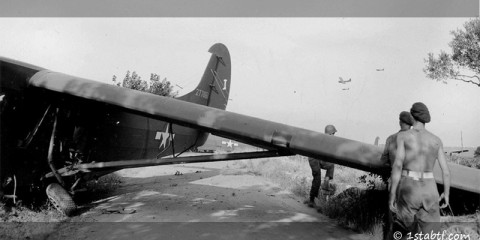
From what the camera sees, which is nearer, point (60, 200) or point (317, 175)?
point (60, 200)

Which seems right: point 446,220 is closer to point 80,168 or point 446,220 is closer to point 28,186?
point 80,168

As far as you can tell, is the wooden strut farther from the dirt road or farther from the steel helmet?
the steel helmet

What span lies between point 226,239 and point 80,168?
11.5ft

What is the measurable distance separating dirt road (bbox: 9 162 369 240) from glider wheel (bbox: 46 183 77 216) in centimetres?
22

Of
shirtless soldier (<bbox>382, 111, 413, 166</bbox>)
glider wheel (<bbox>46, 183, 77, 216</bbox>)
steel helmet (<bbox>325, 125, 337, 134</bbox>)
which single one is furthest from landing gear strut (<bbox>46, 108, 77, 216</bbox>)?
steel helmet (<bbox>325, 125, 337, 134</bbox>)

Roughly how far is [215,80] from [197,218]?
703 cm

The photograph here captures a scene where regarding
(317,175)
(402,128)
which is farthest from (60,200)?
(402,128)

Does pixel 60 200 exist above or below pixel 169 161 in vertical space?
below

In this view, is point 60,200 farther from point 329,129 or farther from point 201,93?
point 201,93

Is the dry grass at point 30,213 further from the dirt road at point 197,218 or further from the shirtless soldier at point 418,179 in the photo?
the shirtless soldier at point 418,179

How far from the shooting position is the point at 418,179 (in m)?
3.57

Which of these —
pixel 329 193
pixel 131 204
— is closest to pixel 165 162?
pixel 131 204

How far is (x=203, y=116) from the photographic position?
5.21 meters

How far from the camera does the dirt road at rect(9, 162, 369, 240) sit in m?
5.38
